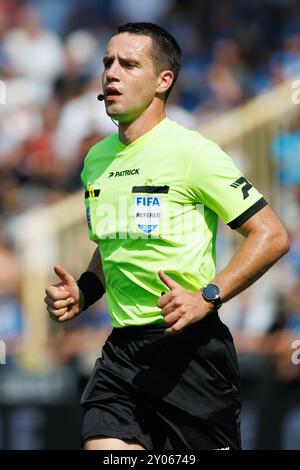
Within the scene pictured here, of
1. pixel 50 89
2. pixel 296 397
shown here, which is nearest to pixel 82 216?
pixel 50 89

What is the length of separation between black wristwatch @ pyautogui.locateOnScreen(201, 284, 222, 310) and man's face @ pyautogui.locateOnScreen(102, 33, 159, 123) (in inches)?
39.9

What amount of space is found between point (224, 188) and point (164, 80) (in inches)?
29.7

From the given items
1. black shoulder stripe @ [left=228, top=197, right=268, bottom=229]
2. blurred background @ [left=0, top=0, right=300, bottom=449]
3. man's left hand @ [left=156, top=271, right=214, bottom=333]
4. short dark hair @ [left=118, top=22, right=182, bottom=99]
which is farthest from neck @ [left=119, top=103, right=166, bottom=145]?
blurred background @ [left=0, top=0, right=300, bottom=449]

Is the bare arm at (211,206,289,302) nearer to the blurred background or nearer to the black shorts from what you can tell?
the black shorts

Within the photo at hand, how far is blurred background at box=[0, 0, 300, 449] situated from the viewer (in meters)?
9.73

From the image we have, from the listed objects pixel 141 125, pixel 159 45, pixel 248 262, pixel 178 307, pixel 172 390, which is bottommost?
pixel 172 390

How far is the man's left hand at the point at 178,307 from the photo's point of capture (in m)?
4.59

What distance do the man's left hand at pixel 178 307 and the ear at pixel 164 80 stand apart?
1.08 m

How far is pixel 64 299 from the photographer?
522 cm

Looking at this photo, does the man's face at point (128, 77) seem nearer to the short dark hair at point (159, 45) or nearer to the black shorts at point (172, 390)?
the short dark hair at point (159, 45)

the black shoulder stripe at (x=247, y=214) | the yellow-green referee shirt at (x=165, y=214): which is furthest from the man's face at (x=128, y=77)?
the black shoulder stripe at (x=247, y=214)

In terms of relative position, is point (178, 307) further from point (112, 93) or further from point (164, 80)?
point (164, 80)

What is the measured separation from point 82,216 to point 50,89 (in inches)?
64.1

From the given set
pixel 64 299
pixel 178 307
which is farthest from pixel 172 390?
pixel 64 299
